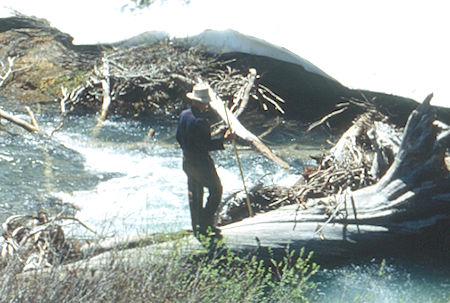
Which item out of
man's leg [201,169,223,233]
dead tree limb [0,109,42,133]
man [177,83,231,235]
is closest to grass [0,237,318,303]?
man [177,83,231,235]

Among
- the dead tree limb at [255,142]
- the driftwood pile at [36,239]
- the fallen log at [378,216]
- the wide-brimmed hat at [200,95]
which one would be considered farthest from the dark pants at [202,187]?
the driftwood pile at [36,239]

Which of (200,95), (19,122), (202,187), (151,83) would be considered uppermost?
(200,95)

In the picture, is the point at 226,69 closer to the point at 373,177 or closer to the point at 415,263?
the point at 373,177

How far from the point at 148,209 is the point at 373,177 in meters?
2.92

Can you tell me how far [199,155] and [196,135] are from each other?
0.26m

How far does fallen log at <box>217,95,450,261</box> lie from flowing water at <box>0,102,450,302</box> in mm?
342

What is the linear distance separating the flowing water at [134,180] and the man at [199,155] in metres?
0.44

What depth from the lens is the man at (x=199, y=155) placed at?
624 cm

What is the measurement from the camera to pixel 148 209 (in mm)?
8328

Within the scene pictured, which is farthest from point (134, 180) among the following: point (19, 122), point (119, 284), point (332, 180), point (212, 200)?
point (119, 284)

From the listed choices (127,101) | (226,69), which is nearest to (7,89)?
(127,101)

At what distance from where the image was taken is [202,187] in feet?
21.9

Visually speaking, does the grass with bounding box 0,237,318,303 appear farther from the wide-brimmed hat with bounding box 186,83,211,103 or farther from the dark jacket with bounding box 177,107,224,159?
the wide-brimmed hat with bounding box 186,83,211,103

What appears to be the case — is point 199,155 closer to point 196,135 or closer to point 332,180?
point 196,135
